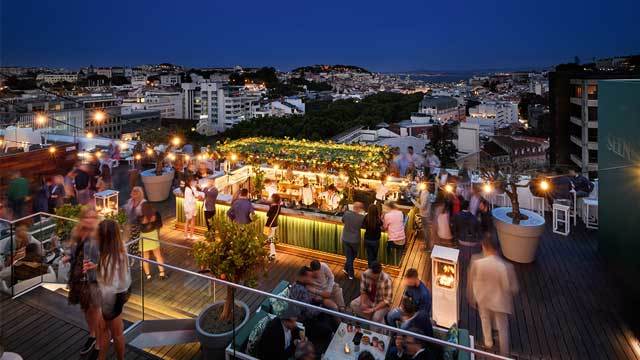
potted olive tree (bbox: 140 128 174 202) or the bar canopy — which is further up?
the bar canopy

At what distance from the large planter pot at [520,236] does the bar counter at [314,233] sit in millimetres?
1807

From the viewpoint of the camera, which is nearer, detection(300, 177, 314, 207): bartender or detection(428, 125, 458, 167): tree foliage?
detection(300, 177, 314, 207): bartender

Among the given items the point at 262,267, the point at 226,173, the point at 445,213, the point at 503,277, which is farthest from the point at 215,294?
the point at 226,173

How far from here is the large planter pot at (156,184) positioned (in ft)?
34.9

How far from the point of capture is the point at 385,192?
9375 millimetres

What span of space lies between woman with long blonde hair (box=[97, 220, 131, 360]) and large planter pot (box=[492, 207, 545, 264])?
6.28 metres

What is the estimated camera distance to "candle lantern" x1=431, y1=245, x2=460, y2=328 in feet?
16.5

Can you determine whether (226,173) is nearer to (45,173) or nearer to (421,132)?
(45,173)

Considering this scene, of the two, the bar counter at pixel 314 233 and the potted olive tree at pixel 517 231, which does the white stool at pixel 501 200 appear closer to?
the potted olive tree at pixel 517 231

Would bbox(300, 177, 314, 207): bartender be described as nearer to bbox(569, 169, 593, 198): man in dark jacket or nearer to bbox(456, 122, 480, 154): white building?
bbox(569, 169, 593, 198): man in dark jacket

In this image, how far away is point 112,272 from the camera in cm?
343

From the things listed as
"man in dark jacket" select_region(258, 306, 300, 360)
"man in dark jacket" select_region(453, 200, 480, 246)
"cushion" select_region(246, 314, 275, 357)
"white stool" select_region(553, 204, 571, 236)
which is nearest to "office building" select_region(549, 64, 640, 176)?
"white stool" select_region(553, 204, 571, 236)

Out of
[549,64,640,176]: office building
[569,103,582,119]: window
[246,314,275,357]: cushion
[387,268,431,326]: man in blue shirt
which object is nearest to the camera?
[246,314,275,357]: cushion

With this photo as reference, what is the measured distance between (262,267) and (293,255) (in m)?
3.37
